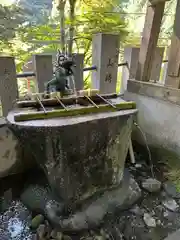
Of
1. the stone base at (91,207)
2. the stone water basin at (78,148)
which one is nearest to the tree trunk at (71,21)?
the stone water basin at (78,148)

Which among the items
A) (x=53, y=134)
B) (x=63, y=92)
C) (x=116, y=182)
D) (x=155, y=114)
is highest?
(x=63, y=92)

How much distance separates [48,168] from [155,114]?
1.88 metres

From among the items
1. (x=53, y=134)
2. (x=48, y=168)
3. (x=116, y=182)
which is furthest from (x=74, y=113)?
(x=116, y=182)

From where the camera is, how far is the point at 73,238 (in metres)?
1.86

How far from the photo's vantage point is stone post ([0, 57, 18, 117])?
2.08 metres

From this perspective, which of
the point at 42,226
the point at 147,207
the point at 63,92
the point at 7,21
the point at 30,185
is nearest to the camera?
the point at 42,226

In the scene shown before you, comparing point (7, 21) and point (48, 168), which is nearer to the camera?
point (48, 168)

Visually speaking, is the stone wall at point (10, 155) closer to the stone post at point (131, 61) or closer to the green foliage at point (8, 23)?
the stone post at point (131, 61)

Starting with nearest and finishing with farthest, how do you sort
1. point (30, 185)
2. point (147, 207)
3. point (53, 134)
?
point (53, 134) < point (147, 207) < point (30, 185)

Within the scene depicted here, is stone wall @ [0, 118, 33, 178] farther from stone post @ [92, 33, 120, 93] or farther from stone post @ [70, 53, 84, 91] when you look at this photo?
stone post @ [92, 33, 120, 93]

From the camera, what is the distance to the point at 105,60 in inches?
108

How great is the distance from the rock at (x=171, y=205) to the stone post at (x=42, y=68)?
2118mm

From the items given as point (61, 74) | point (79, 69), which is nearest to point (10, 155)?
point (61, 74)

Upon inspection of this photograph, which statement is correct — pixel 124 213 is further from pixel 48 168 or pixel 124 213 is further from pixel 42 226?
pixel 48 168
